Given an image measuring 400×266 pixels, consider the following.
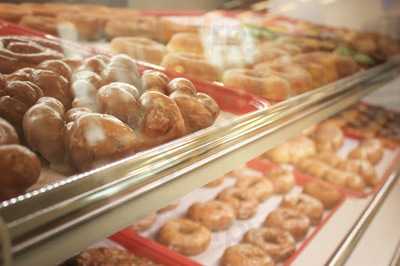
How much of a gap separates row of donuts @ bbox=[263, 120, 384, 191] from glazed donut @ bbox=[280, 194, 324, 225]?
0.38 m

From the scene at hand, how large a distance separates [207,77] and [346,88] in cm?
66

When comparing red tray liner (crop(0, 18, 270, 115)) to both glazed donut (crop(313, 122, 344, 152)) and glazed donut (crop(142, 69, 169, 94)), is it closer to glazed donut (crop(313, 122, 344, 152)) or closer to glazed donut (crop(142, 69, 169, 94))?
glazed donut (crop(142, 69, 169, 94))

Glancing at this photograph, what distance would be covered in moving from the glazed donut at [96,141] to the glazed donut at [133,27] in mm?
1079

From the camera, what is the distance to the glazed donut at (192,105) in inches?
51.6

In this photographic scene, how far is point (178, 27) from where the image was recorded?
2400 mm

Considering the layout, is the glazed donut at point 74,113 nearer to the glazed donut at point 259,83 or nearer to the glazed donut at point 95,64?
the glazed donut at point 95,64

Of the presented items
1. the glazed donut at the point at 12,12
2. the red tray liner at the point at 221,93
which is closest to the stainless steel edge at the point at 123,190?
the red tray liner at the point at 221,93

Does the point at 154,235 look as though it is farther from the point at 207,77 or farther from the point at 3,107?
the point at 3,107

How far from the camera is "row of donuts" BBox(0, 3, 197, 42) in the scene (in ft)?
6.06

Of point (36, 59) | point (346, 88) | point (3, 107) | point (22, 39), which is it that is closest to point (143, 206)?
point (3, 107)

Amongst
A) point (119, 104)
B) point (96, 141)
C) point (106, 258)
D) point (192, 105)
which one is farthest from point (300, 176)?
point (96, 141)

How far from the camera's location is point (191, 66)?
1.92m

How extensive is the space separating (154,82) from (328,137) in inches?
91.6

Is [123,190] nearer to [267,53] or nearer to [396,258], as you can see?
[396,258]
